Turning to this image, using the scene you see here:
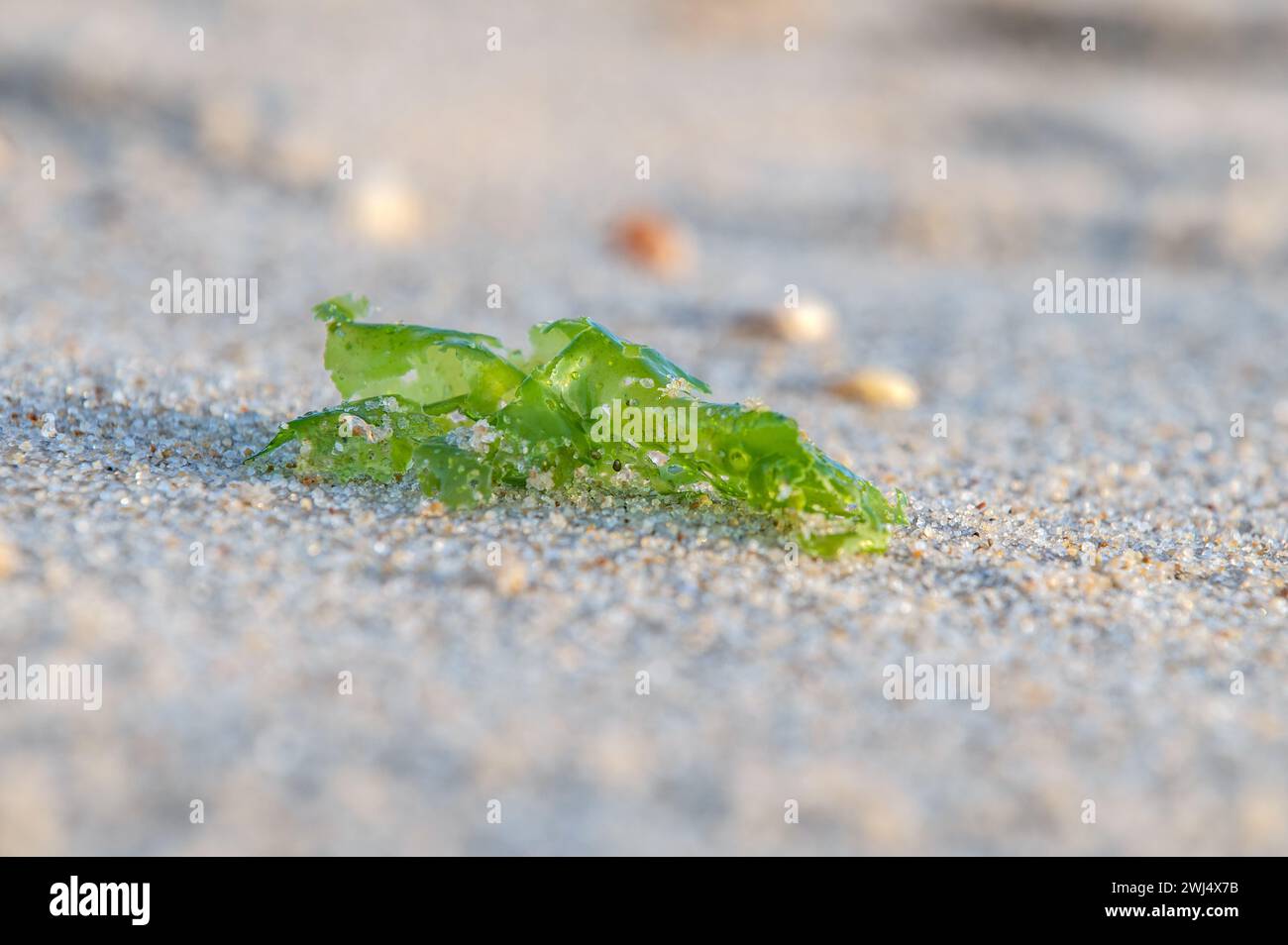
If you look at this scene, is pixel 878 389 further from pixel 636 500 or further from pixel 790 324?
pixel 636 500

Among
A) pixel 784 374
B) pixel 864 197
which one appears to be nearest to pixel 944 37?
pixel 864 197

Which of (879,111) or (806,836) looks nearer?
(806,836)

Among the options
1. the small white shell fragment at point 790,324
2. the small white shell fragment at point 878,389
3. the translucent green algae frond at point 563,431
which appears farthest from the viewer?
the small white shell fragment at point 790,324

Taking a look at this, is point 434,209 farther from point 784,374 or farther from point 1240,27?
point 1240,27

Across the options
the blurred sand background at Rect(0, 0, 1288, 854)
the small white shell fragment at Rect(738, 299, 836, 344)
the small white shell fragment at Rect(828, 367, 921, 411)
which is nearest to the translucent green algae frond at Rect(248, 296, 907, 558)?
the blurred sand background at Rect(0, 0, 1288, 854)

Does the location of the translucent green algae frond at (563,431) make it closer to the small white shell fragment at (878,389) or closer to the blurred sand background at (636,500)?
the blurred sand background at (636,500)

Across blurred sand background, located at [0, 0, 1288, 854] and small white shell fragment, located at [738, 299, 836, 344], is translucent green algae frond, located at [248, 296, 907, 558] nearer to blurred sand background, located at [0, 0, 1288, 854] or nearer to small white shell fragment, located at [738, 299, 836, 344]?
blurred sand background, located at [0, 0, 1288, 854]

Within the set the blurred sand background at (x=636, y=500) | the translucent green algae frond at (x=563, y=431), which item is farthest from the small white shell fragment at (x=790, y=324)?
the translucent green algae frond at (x=563, y=431)
